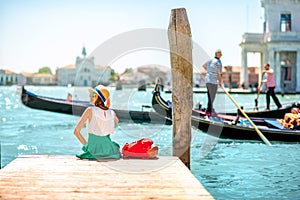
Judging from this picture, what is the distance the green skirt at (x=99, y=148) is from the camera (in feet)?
14.1

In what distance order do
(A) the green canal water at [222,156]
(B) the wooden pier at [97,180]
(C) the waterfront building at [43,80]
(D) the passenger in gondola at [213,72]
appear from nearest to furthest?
(B) the wooden pier at [97,180], (A) the green canal water at [222,156], (D) the passenger in gondola at [213,72], (C) the waterfront building at [43,80]

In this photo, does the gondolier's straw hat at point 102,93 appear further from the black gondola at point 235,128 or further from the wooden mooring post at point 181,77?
the black gondola at point 235,128

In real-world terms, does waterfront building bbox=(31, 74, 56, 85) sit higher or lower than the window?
lower

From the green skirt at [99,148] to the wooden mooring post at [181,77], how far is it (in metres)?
0.83

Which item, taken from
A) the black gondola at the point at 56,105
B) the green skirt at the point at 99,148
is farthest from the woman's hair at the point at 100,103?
the black gondola at the point at 56,105

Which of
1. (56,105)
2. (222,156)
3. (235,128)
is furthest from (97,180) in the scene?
(56,105)

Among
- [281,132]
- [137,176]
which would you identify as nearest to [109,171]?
[137,176]

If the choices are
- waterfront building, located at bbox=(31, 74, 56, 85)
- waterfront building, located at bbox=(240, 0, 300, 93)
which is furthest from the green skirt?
waterfront building, located at bbox=(31, 74, 56, 85)

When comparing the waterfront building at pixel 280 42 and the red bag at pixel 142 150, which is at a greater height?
the waterfront building at pixel 280 42

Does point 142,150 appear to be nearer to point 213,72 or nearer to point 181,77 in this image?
point 181,77

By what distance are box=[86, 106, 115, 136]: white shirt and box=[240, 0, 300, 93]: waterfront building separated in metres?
28.8

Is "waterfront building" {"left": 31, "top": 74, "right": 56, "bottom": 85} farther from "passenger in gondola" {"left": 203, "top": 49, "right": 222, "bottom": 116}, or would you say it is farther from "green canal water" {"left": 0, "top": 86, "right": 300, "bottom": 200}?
"passenger in gondola" {"left": 203, "top": 49, "right": 222, "bottom": 116}

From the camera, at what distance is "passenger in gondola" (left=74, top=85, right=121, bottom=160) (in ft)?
13.8

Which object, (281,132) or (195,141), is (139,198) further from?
(195,141)
